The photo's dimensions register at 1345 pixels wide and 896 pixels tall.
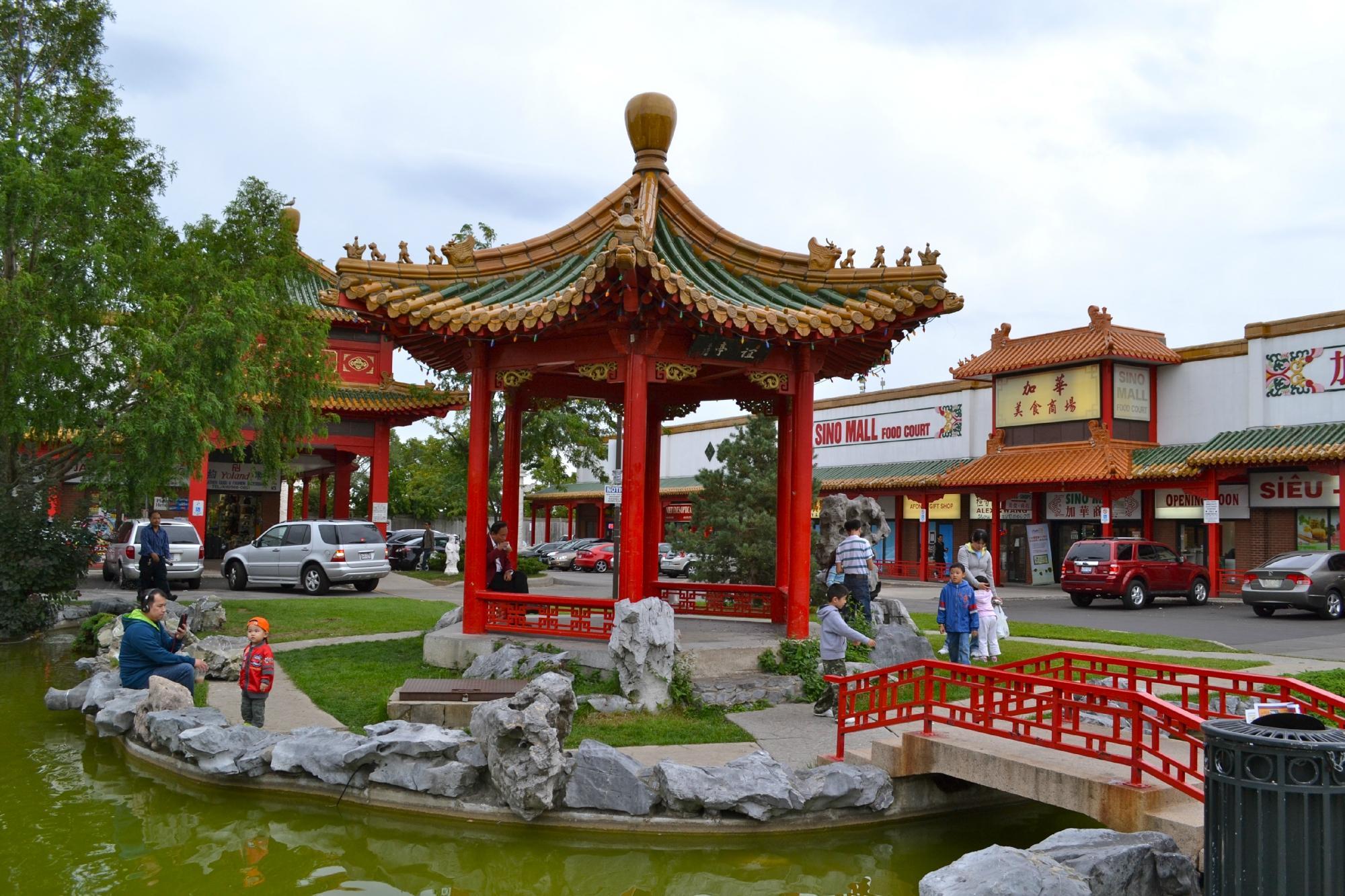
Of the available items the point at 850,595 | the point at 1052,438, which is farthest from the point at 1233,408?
the point at 850,595

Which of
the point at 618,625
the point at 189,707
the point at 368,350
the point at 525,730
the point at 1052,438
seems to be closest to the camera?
the point at 525,730

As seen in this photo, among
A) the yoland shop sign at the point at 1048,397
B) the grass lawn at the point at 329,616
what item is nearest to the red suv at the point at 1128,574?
the yoland shop sign at the point at 1048,397

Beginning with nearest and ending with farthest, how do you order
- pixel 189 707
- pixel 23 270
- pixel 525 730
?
pixel 525 730, pixel 189 707, pixel 23 270

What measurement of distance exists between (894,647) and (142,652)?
697 cm

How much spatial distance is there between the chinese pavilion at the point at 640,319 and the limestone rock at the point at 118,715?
3.21 metres

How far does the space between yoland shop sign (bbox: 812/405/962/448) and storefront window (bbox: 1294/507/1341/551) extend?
442 inches

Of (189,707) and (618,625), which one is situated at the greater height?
(618,625)

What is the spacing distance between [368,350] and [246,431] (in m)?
3.85

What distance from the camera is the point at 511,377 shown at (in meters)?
11.1

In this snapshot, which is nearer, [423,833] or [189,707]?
[423,833]

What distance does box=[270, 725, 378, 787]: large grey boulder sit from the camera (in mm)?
7105

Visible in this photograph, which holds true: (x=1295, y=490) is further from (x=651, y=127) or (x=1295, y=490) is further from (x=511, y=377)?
(x=511, y=377)

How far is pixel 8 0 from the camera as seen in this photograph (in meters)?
16.3

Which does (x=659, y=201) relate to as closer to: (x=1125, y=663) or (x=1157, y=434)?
(x=1125, y=663)
